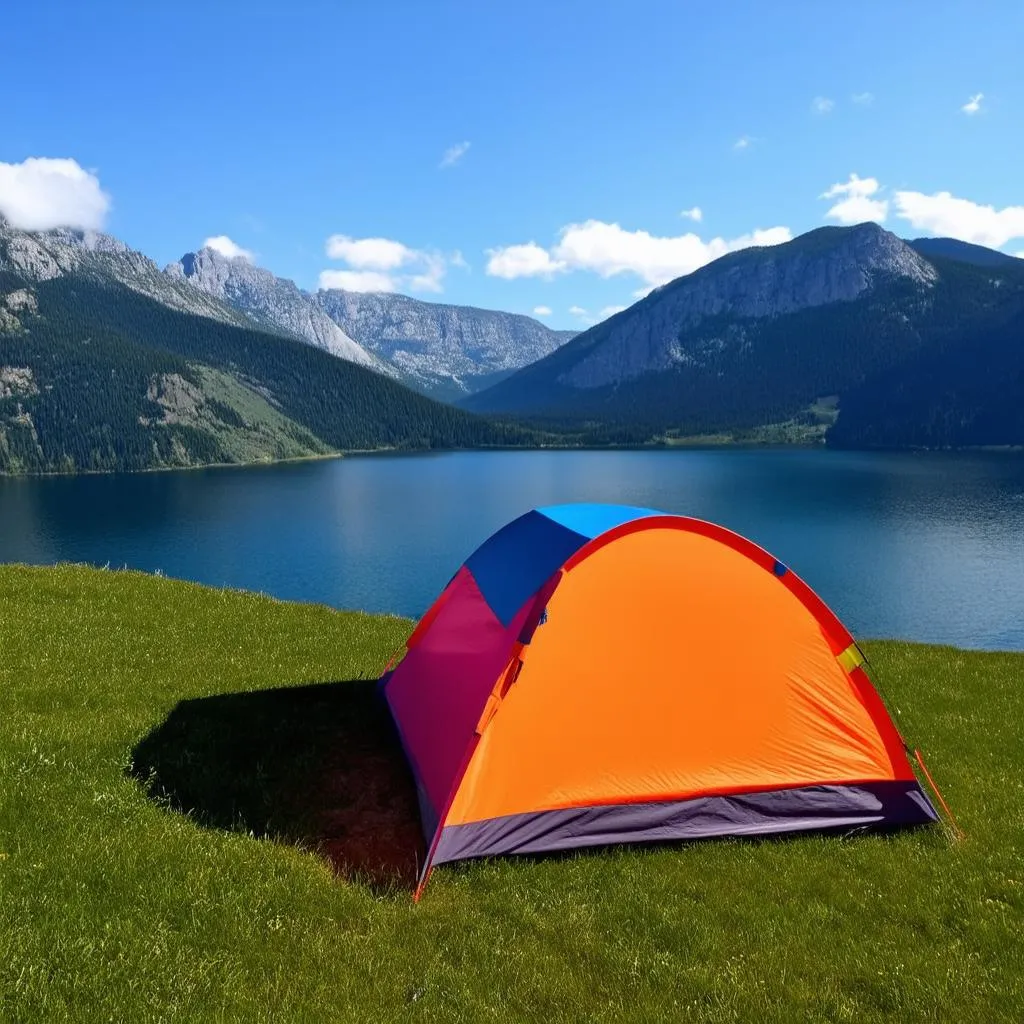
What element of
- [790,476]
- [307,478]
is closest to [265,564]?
[307,478]

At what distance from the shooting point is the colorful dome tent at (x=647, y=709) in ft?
25.3

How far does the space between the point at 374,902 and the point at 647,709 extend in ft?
11.9

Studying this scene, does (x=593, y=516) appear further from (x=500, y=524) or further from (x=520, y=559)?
(x=500, y=524)

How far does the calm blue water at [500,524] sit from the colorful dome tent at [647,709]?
48434mm

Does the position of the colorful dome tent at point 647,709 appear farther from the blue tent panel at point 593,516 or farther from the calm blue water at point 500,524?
the calm blue water at point 500,524

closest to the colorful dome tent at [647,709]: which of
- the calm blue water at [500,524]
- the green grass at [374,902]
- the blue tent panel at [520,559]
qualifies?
the blue tent panel at [520,559]

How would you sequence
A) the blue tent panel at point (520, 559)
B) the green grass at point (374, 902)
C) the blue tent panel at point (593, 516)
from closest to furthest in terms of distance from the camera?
the green grass at point (374, 902)
the blue tent panel at point (520, 559)
the blue tent panel at point (593, 516)

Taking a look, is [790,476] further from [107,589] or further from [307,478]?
[107,589]

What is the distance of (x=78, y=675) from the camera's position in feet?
36.0

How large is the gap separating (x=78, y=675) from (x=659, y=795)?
890 centimetres

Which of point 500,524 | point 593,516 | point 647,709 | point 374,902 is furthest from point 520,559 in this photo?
point 500,524

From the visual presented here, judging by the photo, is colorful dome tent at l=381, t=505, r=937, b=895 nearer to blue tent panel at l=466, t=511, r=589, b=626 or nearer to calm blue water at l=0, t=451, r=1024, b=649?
blue tent panel at l=466, t=511, r=589, b=626

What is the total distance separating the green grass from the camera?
199 inches

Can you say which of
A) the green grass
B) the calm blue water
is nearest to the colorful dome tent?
the green grass
